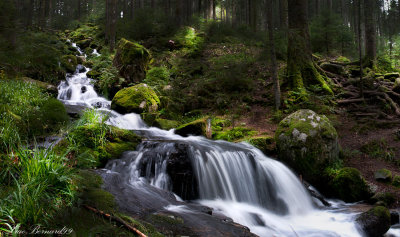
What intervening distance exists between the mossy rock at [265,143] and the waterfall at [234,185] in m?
0.78

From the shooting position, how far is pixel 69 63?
1480cm

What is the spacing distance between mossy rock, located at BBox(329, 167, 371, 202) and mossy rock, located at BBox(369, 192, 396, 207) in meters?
0.17

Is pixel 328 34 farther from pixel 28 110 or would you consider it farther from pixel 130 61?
pixel 28 110

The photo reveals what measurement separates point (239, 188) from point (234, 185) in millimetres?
143

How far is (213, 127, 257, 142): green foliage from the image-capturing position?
895cm

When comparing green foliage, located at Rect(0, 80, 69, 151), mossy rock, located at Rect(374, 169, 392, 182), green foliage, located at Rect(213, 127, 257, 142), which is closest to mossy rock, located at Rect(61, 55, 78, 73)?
green foliage, located at Rect(0, 80, 69, 151)

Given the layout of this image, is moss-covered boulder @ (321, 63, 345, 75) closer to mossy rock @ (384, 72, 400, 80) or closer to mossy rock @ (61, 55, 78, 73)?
mossy rock @ (384, 72, 400, 80)

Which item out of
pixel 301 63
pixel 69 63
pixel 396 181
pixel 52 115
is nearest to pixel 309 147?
pixel 396 181

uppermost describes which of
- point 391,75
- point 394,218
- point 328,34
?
point 328,34

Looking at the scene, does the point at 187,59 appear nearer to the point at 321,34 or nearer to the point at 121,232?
the point at 321,34

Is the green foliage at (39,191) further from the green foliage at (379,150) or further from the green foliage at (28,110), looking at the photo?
the green foliage at (379,150)

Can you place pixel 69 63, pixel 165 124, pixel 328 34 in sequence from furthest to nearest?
pixel 328 34
pixel 69 63
pixel 165 124

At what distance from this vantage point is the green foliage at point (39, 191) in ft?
7.54

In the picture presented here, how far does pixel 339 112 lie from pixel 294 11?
502cm
